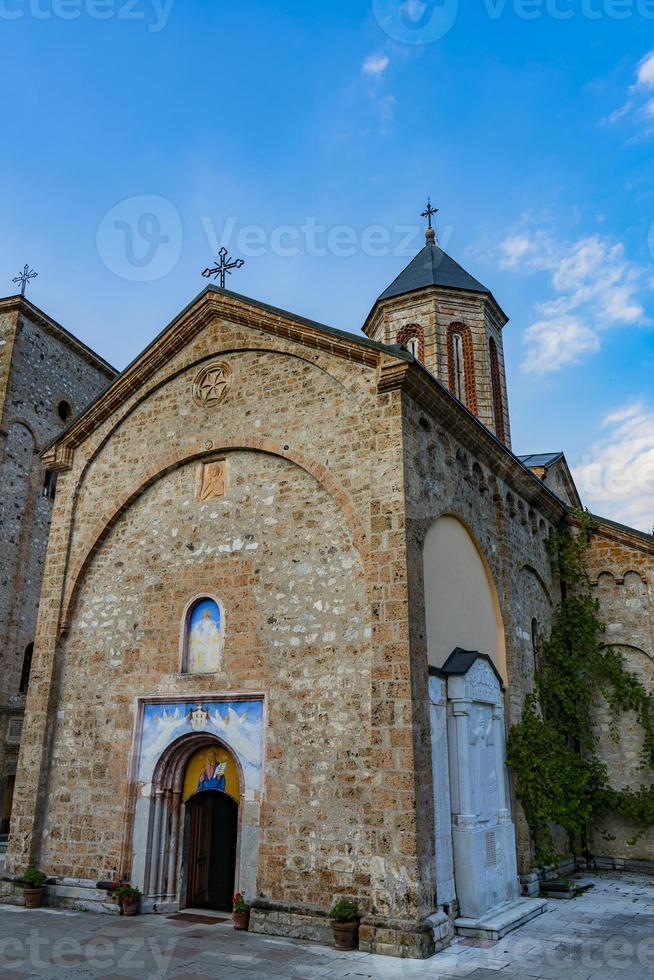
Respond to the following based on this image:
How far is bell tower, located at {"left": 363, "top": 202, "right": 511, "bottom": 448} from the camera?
1708cm

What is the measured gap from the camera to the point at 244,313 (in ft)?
37.5

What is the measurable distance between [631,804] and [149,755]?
28.0ft

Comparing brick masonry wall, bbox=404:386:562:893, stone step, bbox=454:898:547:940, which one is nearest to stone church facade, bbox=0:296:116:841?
brick masonry wall, bbox=404:386:562:893

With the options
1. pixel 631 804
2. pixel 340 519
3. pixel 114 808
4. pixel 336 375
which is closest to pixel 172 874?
pixel 114 808

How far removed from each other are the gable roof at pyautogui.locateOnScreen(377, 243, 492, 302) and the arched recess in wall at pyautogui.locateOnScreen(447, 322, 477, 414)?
111cm

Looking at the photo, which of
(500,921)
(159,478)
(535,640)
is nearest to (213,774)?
(500,921)

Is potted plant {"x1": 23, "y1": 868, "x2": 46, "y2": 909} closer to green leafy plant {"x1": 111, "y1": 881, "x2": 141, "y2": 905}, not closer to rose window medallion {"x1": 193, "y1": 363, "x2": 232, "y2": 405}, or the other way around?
green leafy plant {"x1": 111, "y1": 881, "x2": 141, "y2": 905}

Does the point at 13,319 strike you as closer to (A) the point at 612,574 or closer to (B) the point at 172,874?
(B) the point at 172,874

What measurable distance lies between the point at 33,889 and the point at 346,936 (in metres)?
4.74

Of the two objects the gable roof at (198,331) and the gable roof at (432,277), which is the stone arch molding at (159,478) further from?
the gable roof at (432,277)

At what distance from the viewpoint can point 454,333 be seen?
1756 cm

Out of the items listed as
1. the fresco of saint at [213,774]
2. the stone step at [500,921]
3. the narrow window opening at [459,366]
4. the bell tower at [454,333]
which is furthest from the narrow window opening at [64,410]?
the stone step at [500,921]

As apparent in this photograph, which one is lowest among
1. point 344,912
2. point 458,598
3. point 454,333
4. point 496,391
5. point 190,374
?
point 344,912

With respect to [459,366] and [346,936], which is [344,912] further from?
[459,366]
